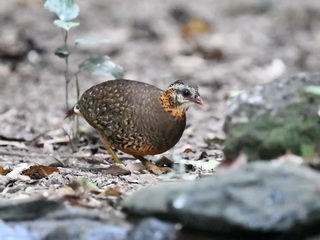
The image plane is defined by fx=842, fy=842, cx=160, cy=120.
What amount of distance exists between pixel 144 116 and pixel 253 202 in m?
2.22

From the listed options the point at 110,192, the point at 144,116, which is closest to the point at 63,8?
the point at 144,116

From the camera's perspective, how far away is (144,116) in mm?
5961

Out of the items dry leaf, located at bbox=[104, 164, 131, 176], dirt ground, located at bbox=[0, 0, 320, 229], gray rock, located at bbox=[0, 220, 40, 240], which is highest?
gray rock, located at bbox=[0, 220, 40, 240]

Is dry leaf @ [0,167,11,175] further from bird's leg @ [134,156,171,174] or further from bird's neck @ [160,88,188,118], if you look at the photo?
bird's neck @ [160,88,188,118]

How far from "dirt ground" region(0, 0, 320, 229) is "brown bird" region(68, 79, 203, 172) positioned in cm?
23

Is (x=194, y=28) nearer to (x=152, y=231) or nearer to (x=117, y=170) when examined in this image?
(x=117, y=170)

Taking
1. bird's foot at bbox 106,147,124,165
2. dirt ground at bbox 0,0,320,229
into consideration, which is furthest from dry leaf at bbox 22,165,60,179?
bird's foot at bbox 106,147,124,165

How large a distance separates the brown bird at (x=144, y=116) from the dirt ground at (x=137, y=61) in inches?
9.2

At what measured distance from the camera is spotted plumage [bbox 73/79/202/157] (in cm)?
594

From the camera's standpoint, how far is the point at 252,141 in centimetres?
469

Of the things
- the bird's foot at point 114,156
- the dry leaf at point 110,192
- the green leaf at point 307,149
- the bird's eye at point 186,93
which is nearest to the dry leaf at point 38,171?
the bird's foot at point 114,156

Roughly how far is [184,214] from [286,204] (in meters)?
0.50

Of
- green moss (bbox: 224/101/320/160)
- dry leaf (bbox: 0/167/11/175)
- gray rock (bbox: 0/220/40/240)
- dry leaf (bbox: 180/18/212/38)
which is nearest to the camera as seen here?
gray rock (bbox: 0/220/40/240)

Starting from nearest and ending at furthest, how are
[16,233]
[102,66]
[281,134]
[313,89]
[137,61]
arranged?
1. [16,233]
2. [313,89]
3. [281,134]
4. [102,66]
5. [137,61]
